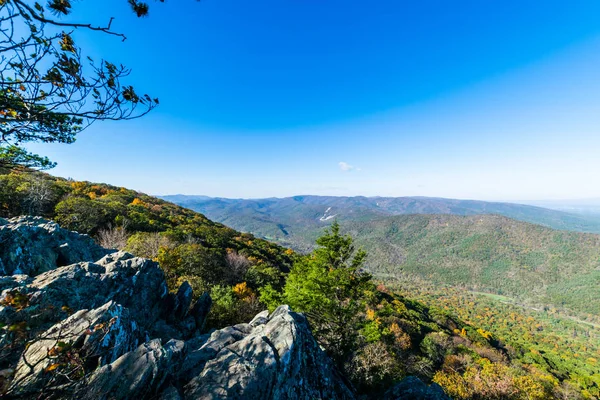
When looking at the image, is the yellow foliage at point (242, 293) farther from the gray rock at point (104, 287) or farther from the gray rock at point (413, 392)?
the gray rock at point (413, 392)

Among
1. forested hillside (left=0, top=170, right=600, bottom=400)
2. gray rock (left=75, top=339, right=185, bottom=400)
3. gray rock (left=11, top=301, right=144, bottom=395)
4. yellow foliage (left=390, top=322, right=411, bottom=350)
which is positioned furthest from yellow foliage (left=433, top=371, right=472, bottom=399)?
gray rock (left=11, top=301, right=144, bottom=395)

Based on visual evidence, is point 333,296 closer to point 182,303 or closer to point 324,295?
point 324,295

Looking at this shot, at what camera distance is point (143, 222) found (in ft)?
112

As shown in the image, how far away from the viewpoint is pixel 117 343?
676 centimetres

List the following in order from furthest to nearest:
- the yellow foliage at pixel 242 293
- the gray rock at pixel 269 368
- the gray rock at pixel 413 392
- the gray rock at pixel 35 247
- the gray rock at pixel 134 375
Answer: the yellow foliage at pixel 242 293, the gray rock at pixel 35 247, the gray rock at pixel 413 392, the gray rock at pixel 269 368, the gray rock at pixel 134 375

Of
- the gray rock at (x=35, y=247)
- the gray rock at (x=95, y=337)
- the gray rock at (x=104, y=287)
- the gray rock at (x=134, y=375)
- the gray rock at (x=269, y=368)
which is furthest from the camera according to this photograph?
the gray rock at (x=35, y=247)

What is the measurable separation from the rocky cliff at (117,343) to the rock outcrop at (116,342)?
0.03 m

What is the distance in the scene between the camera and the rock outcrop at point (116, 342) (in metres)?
4.83

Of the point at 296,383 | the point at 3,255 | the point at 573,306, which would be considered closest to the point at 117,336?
the point at 296,383

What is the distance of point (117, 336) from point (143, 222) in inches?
1298

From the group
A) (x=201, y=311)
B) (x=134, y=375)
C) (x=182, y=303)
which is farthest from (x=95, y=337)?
(x=201, y=311)

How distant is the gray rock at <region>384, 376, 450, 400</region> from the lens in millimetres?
9547

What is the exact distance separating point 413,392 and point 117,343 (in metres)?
11.7


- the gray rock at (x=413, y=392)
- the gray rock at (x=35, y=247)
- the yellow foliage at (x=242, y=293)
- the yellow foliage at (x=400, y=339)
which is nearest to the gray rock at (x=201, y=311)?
the yellow foliage at (x=242, y=293)
